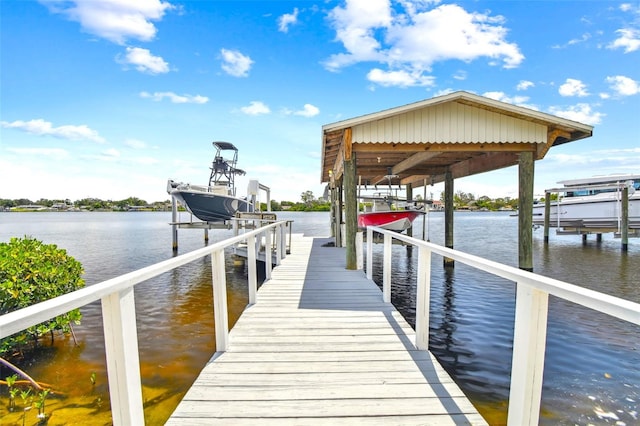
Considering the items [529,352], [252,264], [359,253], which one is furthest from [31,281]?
[529,352]

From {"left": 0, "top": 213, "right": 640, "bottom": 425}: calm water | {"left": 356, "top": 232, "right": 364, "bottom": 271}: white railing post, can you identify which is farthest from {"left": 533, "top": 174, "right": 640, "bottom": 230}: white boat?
{"left": 356, "top": 232, "right": 364, "bottom": 271}: white railing post

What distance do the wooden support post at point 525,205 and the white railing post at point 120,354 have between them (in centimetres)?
803

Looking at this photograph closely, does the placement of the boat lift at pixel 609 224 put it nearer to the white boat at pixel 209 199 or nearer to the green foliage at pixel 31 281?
the white boat at pixel 209 199

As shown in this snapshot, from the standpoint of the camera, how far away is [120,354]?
5.26 ft

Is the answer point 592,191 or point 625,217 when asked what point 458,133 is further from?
point 592,191

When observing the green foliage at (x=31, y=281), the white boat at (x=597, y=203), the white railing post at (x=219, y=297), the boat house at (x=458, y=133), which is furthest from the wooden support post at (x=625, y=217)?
the green foliage at (x=31, y=281)

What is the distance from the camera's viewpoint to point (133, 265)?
47.2 ft

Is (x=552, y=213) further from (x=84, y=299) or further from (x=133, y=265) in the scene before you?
(x=84, y=299)

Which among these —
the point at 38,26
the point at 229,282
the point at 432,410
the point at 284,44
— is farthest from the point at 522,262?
the point at 38,26

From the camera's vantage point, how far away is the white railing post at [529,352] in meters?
1.63

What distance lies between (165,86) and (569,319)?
1650 cm

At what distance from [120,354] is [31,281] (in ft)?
14.0

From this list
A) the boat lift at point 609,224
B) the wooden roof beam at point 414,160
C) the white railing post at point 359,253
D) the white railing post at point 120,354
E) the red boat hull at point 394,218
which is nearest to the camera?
the white railing post at point 120,354

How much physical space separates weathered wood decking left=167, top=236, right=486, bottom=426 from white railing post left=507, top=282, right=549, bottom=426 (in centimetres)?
51
